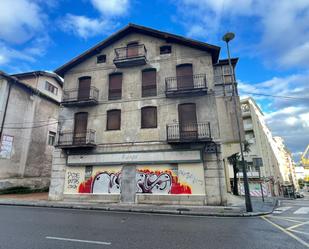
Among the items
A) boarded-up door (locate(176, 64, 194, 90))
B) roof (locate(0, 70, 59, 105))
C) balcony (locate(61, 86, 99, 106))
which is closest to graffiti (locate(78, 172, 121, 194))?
balcony (locate(61, 86, 99, 106))

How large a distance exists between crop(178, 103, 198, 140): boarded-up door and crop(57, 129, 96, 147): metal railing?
271 inches

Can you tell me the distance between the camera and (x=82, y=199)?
14.8m

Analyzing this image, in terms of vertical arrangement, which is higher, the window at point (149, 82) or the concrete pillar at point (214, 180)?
the window at point (149, 82)

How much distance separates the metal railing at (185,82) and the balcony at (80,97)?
6.02m

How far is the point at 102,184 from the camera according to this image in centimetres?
1495

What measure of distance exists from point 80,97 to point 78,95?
0.31m

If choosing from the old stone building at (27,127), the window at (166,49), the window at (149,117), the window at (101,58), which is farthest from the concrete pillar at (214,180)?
the old stone building at (27,127)

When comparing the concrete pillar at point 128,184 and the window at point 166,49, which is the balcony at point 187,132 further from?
the window at point 166,49

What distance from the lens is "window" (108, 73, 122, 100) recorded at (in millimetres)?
16797

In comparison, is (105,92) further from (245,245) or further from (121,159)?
(245,245)

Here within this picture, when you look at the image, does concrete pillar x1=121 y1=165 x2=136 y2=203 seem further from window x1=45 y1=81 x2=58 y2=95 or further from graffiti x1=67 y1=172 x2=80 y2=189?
window x1=45 y1=81 x2=58 y2=95

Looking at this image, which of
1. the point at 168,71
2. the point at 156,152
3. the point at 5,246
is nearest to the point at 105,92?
the point at 168,71

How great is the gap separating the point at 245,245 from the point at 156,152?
9.54 metres

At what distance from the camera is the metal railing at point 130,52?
1675 centimetres
